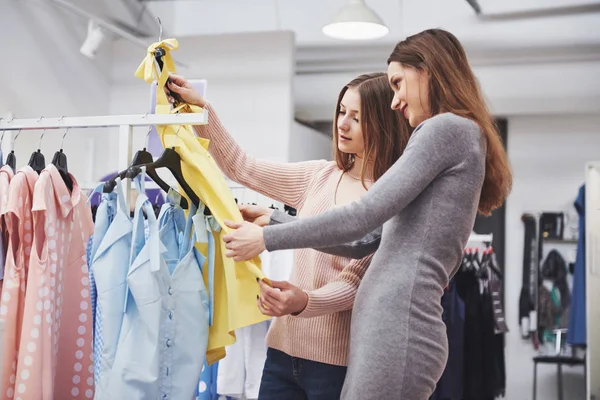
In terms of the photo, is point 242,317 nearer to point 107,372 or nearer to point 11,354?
point 107,372

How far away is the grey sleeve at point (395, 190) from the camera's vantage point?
5.32 feet

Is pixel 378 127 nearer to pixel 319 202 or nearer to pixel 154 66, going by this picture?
pixel 319 202

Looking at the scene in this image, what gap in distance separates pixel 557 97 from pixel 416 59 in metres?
5.29

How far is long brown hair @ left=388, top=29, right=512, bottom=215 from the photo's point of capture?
5.77ft

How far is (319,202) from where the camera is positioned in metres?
2.15

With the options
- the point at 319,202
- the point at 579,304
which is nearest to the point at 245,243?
the point at 319,202

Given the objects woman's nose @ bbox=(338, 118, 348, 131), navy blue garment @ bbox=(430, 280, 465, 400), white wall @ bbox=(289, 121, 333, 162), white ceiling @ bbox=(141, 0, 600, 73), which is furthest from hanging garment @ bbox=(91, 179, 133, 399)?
white ceiling @ bbox=(141, 0, 600, 73)

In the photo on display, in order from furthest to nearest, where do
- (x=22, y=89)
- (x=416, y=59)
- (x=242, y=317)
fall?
1. (x=22, y=89)
2. (x=242, y=317)
3. (x=416, y=59)

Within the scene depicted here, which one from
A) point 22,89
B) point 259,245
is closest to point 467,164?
point 259,245

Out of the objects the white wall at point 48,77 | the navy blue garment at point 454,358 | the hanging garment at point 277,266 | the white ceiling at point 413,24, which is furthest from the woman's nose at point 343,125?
the white ceiling at point 413,24

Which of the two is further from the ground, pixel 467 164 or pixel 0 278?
pixel 467 164

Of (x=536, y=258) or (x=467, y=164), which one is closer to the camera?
(x=467, y=164)

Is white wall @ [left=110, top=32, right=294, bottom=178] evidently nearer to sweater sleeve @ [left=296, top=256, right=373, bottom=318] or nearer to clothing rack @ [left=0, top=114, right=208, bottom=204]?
clothing rack @ [left=0, top=114, right=208, bottom=204]

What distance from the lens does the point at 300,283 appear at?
2143 mm
